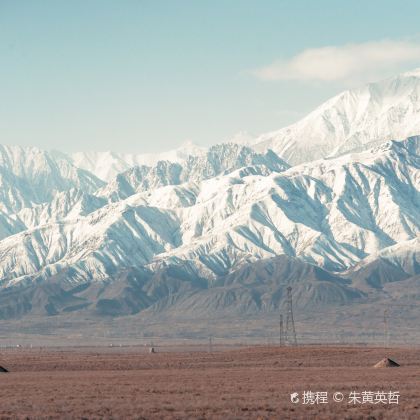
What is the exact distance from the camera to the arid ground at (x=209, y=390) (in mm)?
79500

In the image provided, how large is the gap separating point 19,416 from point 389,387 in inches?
1429

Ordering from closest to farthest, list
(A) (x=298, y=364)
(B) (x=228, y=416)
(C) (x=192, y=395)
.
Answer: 1. (B) (x=228, y=416)
2. (C) (x=192, y=395)
3. (A) (x=298, y=364)

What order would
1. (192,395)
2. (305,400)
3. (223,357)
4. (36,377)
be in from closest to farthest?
(305,400), (192,395), (36,377), (223,357)

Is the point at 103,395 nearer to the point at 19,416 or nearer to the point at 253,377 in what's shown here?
the point at 19,416

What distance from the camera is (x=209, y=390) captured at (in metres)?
99.8

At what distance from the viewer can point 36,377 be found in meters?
130

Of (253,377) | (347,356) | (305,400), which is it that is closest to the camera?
(305,400)

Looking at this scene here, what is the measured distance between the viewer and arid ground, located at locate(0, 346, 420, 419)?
3130 inches

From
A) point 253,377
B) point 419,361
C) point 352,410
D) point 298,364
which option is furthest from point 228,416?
point 419,361

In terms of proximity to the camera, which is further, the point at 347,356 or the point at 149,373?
the point at 347,356

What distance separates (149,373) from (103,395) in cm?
4091

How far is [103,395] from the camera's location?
9531 centimetres

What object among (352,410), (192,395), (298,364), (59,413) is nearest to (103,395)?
(192,395)

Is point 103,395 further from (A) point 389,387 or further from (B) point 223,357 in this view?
(B) point 223,357
